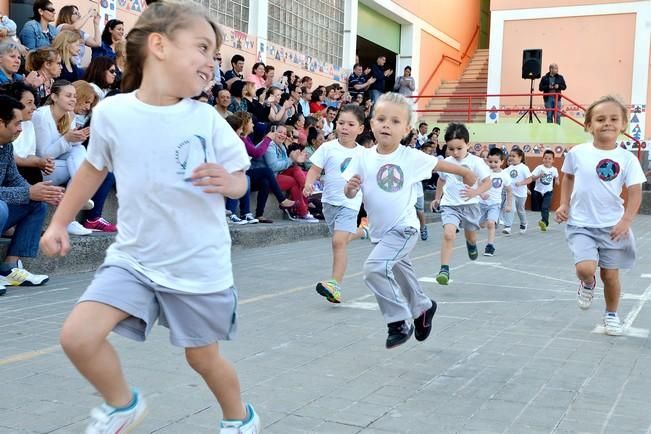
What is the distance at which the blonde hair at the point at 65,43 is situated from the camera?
9.56m

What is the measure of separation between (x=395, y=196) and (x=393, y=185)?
0.25ft

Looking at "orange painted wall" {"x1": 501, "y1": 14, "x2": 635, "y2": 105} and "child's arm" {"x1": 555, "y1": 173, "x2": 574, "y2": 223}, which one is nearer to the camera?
"child's arm" {"x1": 555, "y1": 173, "x2": 574, "y2": 223}

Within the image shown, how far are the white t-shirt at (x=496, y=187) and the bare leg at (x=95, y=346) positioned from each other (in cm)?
889

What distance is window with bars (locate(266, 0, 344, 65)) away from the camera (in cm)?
1859

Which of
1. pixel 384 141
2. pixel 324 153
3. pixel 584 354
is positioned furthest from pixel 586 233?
pixel 324 153

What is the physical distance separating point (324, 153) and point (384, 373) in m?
3.50

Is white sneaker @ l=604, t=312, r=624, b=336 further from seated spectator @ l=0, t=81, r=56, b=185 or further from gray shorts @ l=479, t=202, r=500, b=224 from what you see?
gray shorts @ l=479, t=202, r=500, b=224

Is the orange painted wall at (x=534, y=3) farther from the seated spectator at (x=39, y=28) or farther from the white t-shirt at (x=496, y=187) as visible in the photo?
the seated spectator at (x=39, y=28)

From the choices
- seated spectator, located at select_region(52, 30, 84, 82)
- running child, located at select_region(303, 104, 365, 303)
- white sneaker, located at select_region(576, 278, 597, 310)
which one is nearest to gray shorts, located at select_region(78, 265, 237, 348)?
white sneaker, located at select_region(576, 278, 597, 310)

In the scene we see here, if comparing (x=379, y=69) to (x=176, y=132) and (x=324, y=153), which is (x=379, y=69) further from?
(x=176, y=132)

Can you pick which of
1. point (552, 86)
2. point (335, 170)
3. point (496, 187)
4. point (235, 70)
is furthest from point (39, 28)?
point (552, 86)

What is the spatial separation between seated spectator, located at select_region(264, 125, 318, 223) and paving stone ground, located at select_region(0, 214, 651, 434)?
191 inches

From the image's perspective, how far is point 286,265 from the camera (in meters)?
9.21

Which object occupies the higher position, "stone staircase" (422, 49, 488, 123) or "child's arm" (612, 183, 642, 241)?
"stone staircase" (422, 49, 488, 123)
